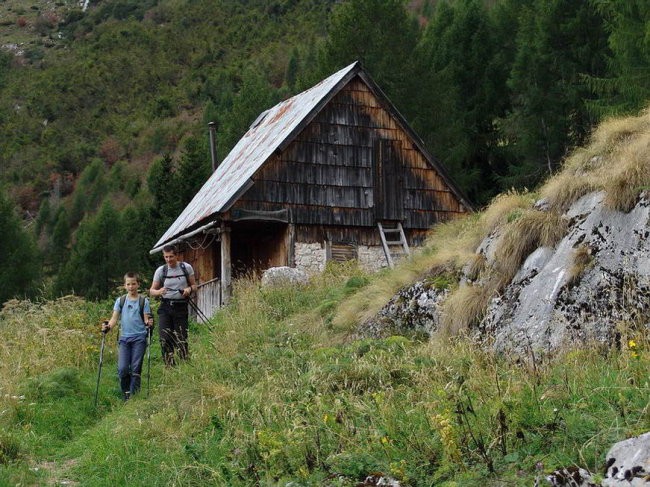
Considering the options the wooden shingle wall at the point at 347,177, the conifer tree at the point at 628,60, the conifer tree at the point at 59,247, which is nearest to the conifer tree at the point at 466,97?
the conifer tree at the point at 628,60

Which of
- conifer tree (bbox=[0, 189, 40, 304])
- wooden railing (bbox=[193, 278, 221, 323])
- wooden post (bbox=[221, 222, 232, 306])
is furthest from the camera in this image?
conifer tree (bbox=[0, 189, 40, 304])

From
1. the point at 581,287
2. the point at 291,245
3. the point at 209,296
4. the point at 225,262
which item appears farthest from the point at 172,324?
the point at 209,296

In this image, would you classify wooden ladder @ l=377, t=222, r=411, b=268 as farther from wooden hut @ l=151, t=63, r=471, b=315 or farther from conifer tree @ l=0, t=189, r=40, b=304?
conifer tree @ l=0, t=189, r=40, b=304

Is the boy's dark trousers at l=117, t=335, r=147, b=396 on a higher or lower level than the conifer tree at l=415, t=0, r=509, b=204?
lower

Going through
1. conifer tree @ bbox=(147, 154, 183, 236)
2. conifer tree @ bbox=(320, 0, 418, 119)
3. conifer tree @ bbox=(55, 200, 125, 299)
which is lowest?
conifer tree @ bbox=(55, 200, 125, 299)

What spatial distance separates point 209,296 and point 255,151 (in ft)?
13.1

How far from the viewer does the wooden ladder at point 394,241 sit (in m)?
19.8

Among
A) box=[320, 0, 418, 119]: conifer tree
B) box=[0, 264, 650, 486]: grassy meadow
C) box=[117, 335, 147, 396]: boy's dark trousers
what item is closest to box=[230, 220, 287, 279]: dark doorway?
box=[117, 335, 147, 396]: boy's dark trousers

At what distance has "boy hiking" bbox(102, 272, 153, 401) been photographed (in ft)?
33.3

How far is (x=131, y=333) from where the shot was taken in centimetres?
1033

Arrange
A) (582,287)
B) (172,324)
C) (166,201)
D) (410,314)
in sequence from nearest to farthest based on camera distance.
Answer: (582,287) < (410,314) < (172,324) < (166,201)

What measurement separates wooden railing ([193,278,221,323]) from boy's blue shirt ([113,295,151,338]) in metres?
8.44

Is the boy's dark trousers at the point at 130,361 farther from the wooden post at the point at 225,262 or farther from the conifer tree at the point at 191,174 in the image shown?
the conifer tree at the point at 191,174

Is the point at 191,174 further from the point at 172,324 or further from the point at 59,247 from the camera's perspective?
the point at 172,324
